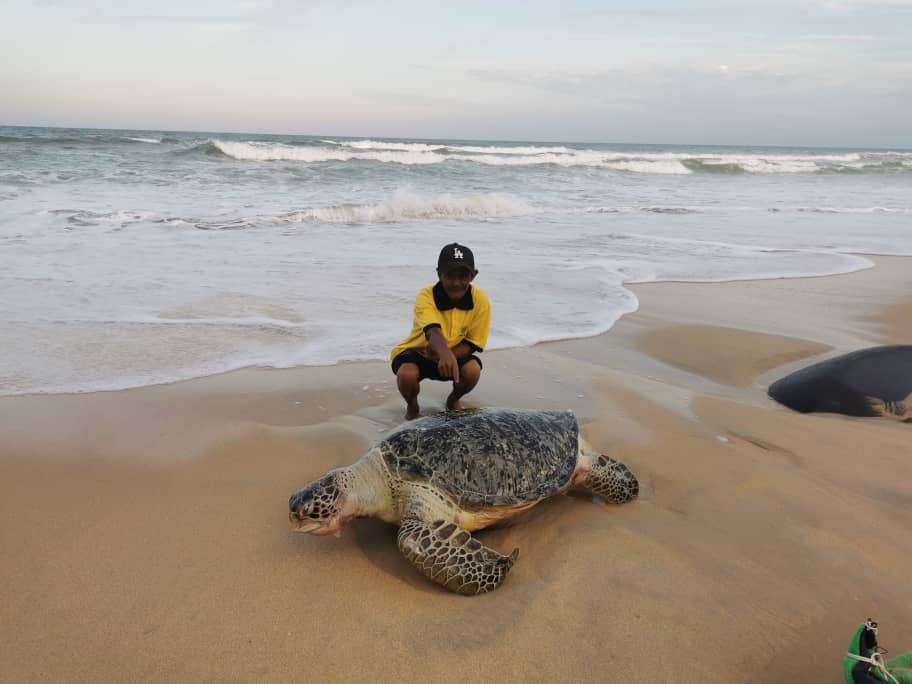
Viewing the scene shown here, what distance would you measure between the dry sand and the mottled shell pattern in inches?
8.8

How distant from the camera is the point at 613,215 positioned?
1391 cm

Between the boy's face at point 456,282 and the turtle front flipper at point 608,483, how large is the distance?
1244mm

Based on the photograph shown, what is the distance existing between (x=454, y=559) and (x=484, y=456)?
1.63ft

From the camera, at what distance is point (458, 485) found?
2.56 m

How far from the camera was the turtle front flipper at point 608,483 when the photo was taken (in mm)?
2891

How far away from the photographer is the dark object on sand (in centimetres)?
396

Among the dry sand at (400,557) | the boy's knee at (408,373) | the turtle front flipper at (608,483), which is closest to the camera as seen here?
the dry sand at (400,557)

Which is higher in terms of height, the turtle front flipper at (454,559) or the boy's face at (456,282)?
the boy's face at (456,282)

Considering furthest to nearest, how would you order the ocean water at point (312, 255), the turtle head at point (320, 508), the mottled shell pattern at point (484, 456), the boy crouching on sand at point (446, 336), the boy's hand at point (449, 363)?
the ocean water at point (312, 255) → the boy crouching on sand at point (446, 336) → the boy's hand at point (449, 363) → the mottled shell pattern at point (484, 456) → the turtle head at point (320, 508)

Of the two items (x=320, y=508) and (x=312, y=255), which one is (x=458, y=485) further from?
(x=312, y=255)

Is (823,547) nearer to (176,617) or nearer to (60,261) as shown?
(176,617)

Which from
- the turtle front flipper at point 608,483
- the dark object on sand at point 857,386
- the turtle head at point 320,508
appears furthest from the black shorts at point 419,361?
the dark object on sand at point 857,386

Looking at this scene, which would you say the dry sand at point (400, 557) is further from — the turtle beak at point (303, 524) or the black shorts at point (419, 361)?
the black shorts at point (419, 361)

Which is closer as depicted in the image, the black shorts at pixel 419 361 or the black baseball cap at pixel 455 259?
the black baseball cap at pixel 455 259
